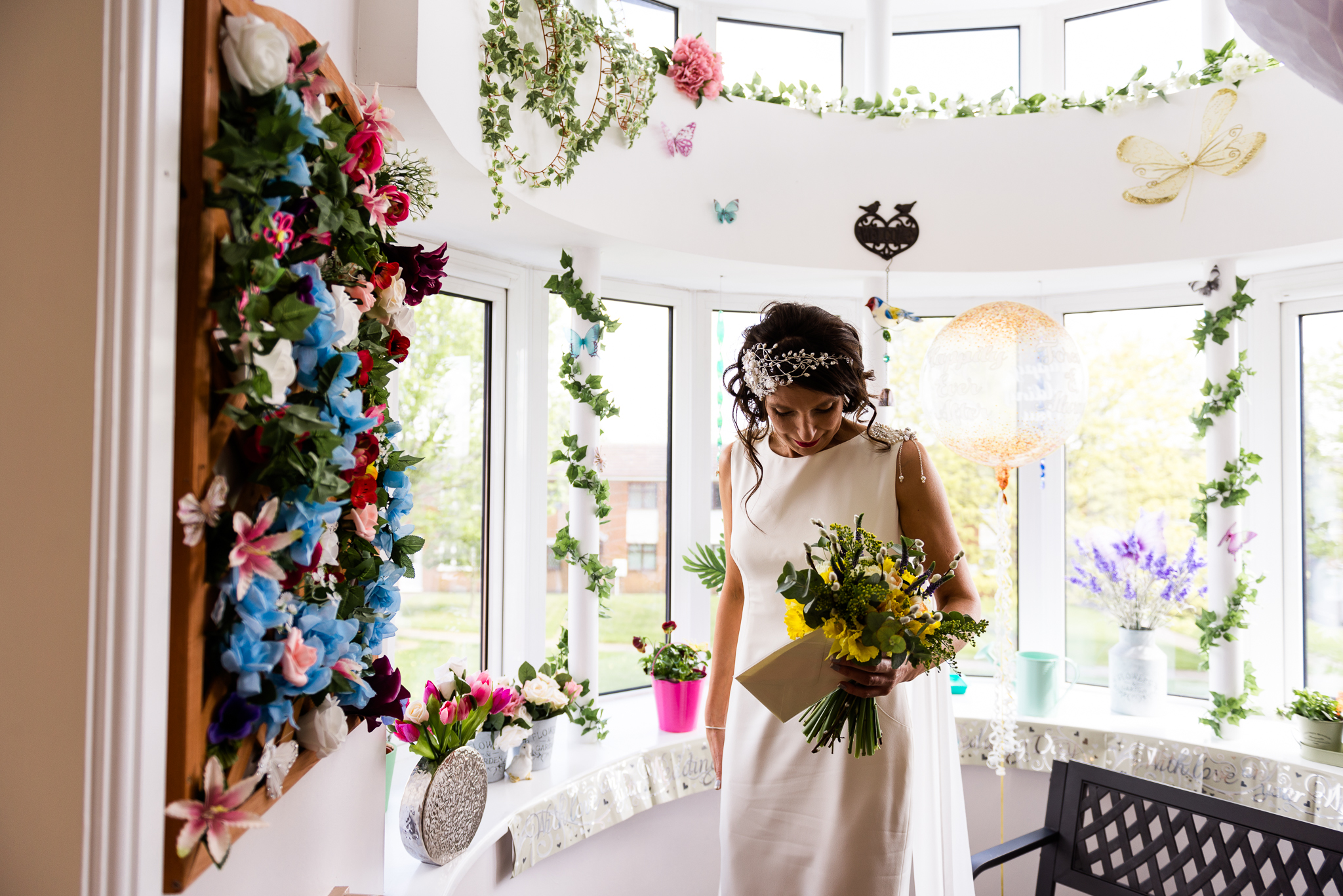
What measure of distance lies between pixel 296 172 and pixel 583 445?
174 cm

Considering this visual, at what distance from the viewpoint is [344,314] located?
881mm

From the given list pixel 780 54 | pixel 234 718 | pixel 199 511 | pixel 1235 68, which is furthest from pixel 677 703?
pixel 1235 68

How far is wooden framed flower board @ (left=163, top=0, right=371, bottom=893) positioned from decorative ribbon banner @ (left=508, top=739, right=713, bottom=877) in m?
1.43

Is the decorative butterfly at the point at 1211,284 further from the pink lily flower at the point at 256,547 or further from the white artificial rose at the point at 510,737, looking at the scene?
the pink lily flower at the point at 256,547

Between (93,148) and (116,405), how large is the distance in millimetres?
211

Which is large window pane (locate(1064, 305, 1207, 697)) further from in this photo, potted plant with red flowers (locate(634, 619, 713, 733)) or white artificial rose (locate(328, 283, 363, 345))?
white artificial rose (locate(328, 283, 363, 345))

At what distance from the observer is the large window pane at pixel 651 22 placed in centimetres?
289

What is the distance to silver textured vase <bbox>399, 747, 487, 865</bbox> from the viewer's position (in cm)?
158

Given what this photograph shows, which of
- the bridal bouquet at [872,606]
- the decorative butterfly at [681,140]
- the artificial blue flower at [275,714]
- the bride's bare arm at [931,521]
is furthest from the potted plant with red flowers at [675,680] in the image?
the artificial blue flower at [275,714]

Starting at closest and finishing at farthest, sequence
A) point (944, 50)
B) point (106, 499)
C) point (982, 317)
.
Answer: point (106, 499), point (982, 317), point (944, 50)

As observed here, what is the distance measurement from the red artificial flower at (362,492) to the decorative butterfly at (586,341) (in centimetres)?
140

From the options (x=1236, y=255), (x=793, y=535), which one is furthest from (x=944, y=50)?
(x=793, y=535)

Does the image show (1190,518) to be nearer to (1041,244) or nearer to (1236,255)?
(1236,255)

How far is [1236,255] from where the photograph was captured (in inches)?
102
